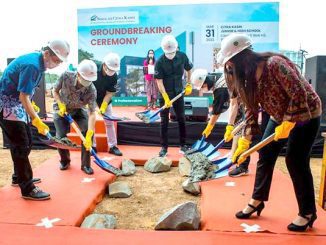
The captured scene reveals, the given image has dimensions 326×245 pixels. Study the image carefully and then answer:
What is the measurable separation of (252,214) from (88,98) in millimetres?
1981

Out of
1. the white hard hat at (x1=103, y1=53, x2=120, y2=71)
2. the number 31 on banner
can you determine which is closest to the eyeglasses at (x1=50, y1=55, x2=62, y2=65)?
the white hard hat at (x1=103, y1=53, x2=120, y2=71)

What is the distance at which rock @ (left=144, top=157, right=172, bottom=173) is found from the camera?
403 cm

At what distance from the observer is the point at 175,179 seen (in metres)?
3.78

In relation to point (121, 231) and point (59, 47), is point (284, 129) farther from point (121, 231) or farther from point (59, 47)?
point (59, 47)

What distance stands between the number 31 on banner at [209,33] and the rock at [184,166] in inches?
186

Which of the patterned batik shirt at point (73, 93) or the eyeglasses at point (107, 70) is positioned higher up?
the eyeglasses at point (107, 70)

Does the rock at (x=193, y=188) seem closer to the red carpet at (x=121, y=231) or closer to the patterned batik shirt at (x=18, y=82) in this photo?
the red carpet at (x=121, y=231)

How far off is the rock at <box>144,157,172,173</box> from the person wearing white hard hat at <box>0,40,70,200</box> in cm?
148

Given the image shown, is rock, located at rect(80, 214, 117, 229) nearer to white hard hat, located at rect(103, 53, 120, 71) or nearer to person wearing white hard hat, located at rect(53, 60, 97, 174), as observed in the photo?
person wearing white hard hat, located at rect(53, 60, 97, 174)

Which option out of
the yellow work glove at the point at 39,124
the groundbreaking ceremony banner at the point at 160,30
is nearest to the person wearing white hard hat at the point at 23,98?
the yellow work glove at the point at 39,124

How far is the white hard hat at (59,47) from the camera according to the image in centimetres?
254

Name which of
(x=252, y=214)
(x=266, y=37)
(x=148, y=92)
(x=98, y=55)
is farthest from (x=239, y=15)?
(x=252, y=214)

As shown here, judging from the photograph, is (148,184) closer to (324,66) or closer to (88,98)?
(88,98)

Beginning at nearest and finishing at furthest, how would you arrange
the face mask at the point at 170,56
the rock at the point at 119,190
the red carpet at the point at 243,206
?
the red carpet at the point at 243,206, the rock at the point at 119,190, the face mask at the point at 170,56
